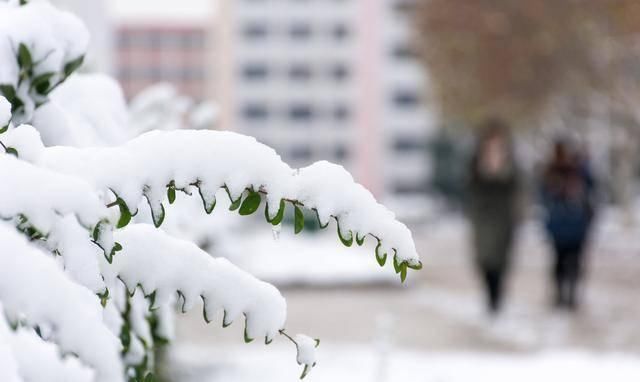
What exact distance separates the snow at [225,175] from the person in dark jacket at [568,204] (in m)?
8.42

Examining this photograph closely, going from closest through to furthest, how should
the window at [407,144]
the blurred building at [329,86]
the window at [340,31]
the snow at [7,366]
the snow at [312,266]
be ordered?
the snow at [7,366] < the snow at [312,266] < the blurred building at [329,86] < the window at [407,144] < the window at [340,31]

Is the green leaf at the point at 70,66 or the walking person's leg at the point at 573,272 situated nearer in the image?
the green leaf at the point at 70,66

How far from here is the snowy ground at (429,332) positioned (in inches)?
264

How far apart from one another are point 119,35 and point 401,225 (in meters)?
90.2

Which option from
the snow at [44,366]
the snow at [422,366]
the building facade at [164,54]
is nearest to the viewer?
the snow at [44,366]

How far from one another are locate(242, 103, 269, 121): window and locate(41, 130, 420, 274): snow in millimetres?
64988

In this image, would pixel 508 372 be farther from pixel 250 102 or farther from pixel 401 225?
pixel 250 102

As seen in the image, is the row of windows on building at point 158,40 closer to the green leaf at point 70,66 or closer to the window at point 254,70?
the window at point 254,70

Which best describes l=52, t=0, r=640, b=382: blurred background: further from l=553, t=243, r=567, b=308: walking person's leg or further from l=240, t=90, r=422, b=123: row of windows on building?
l=240, t=90, r=422, b=123: row of windows on building

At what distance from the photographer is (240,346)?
8.48 m

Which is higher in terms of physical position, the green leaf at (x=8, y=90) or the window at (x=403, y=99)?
the window at (x=403, y=99)

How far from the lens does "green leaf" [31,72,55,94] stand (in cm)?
202

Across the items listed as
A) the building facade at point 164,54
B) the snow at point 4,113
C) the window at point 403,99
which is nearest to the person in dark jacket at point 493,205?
the snow at point 4,113

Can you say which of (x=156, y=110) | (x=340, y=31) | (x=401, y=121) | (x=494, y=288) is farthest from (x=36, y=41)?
(x=340, y=31)
